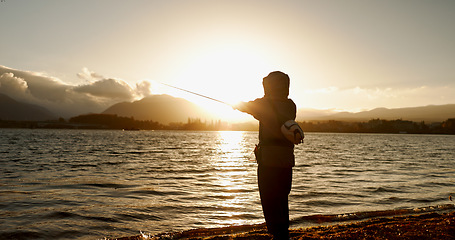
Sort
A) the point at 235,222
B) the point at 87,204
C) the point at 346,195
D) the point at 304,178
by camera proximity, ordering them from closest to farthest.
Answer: the point at 235,222, the point at 87,204, the point at 346,195, the point at 304,178

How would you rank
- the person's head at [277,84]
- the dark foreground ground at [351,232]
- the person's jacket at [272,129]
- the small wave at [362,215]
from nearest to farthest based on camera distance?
the person's jacket at [272,129]
the person's head at [277,84]
the dark foreground ground at [351,232]
the small wave at [362,215]

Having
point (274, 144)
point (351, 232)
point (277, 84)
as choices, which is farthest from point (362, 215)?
point (277, 84)

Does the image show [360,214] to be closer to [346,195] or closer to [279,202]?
[346,195]

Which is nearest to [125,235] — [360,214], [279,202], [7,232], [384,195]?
[7,232]

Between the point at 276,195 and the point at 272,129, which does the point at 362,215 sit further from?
the point at 272,129

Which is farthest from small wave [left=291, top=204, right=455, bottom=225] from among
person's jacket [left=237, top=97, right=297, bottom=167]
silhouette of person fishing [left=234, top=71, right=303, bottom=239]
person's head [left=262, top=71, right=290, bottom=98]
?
person's head [left=262, top=71, right=290, bottom=98]

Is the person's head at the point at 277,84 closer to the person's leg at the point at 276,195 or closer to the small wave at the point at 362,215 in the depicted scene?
the person's leg at the point at 276,195

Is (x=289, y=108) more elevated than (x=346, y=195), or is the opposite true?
(x=289, y=108)

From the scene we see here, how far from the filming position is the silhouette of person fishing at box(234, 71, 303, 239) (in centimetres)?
485

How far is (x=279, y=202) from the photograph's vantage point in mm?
4980

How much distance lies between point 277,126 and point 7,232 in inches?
348

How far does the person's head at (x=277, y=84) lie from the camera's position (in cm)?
493

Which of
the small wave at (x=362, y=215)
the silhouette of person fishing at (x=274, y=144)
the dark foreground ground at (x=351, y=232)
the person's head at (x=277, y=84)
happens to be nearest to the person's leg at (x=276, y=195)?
the silhouette of person fishing at (x=274, y=144)

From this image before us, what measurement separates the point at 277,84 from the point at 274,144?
962mm
